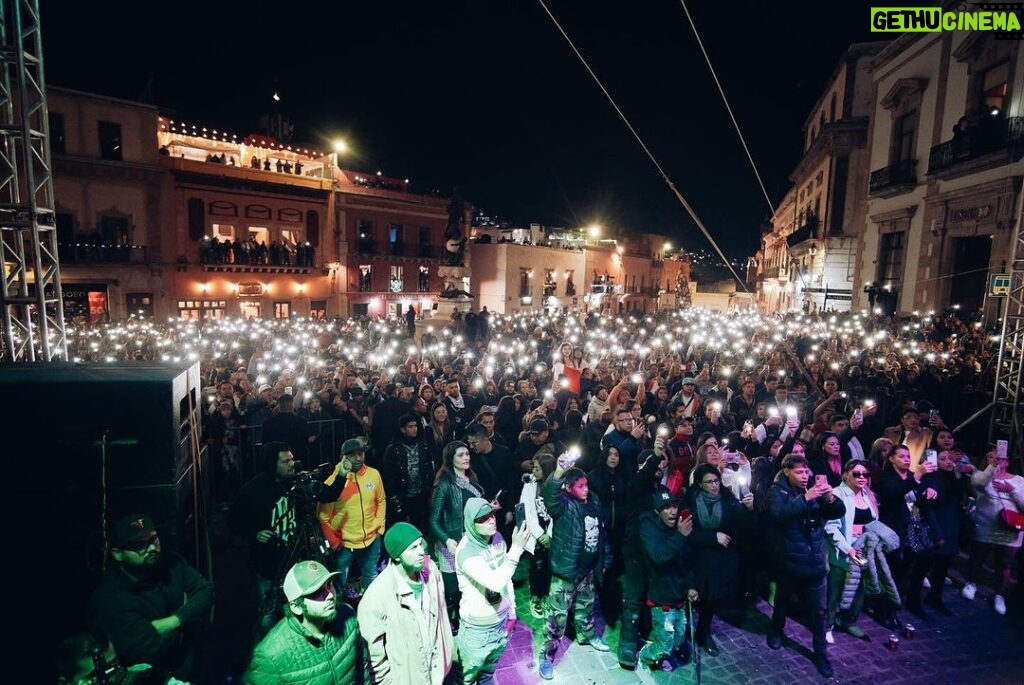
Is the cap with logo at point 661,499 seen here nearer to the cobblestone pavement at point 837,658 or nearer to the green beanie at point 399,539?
the cobblestone pavement at point 837,658

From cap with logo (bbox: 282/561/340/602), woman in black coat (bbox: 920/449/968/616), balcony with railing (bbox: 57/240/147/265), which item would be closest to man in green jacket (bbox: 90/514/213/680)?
cap with logo (bbox: 282/561/340/602)

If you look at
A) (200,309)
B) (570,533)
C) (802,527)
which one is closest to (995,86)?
(802,527)

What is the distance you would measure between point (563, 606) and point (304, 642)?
102 inches

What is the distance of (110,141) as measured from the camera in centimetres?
2292

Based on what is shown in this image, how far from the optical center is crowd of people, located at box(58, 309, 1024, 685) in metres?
3.47

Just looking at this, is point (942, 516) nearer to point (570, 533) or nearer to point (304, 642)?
point (570, 533)

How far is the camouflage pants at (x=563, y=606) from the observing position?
503 centimetres

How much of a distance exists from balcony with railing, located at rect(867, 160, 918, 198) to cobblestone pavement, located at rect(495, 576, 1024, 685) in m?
18.6

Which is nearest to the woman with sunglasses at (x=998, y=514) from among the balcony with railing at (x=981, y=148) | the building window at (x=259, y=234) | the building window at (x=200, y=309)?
the balcony with railing at (x=981, y=148)

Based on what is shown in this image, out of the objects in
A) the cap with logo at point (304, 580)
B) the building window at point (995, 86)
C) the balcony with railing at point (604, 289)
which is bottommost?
the cap with logo at point (304, 580)

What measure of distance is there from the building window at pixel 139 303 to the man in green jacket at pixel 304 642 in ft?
82.9

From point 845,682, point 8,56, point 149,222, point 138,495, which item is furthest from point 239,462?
point 149,222

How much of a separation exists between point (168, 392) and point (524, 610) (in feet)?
13.5

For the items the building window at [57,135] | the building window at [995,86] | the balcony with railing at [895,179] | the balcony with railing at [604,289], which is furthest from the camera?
the balcony with railing at [604,289]
